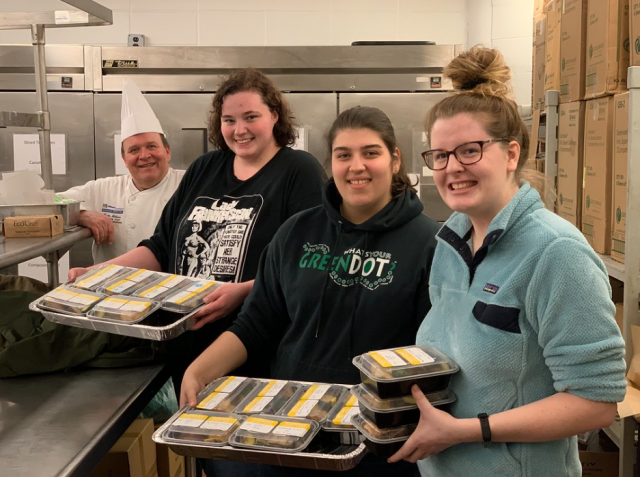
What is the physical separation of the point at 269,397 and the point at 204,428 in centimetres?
19

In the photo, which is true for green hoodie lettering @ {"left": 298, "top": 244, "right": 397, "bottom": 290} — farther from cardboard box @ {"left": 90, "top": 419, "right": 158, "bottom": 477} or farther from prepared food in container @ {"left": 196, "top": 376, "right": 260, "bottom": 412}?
A: cardboard box @ {"left": 90, "top": 419, "right": 158, "bottom": 477}

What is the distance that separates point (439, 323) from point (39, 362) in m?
1.12

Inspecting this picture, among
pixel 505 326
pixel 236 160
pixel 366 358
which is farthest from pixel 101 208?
pixel 505 326

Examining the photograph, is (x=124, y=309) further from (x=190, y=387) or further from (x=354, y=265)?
(x=354, y=265)

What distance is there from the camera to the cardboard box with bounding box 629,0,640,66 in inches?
79.1

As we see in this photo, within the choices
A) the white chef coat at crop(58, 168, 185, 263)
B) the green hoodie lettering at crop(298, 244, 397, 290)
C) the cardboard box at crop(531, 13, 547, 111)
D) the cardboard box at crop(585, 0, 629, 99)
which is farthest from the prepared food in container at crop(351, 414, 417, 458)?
the cardboard box at crop(531, 13, 547, 111)

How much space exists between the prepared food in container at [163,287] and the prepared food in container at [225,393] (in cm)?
29

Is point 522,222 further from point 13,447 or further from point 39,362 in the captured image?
point 39,362

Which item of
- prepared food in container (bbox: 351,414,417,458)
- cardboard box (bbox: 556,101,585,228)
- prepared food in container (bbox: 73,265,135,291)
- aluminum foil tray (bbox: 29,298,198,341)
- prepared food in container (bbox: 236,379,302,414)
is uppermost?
cardboard box (bbox: 556,101,585,228)

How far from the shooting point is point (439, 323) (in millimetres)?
1355

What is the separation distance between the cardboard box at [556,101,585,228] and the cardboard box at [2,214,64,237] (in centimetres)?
180

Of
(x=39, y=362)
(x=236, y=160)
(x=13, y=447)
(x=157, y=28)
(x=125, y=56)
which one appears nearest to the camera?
(x=13, y=447)

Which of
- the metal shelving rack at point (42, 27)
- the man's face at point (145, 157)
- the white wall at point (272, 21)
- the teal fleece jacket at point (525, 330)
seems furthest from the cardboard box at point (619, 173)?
the white wall at point (272, 21)

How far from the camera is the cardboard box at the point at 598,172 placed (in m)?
2.22
